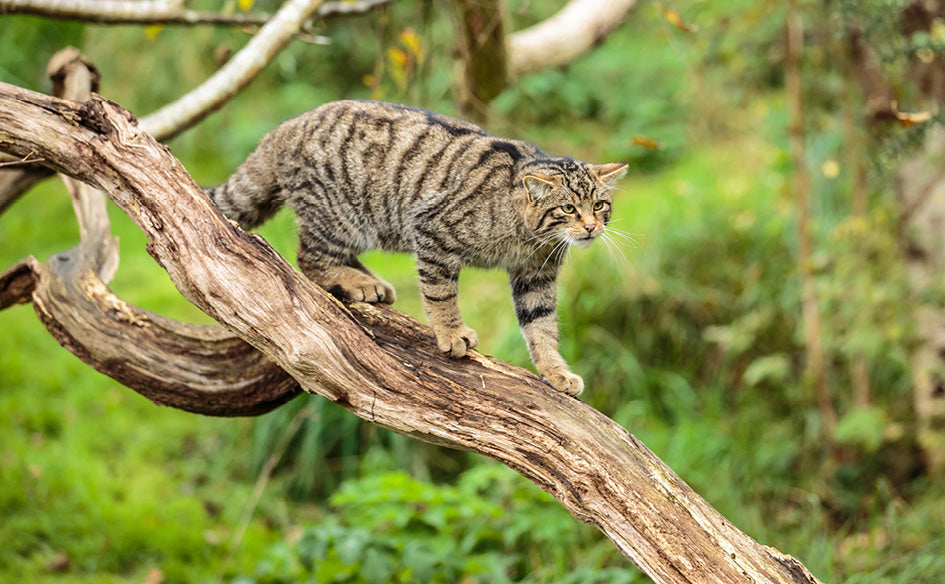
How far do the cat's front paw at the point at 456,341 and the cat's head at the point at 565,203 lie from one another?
432mm

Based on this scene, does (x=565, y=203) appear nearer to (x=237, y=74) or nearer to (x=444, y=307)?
(x=444, y=307)

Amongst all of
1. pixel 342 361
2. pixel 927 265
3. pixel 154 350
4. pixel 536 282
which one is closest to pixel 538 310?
pixel 536 282

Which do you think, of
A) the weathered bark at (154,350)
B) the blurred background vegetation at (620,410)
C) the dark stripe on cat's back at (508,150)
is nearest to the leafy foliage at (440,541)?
the blurred background vegetation at (620,410)

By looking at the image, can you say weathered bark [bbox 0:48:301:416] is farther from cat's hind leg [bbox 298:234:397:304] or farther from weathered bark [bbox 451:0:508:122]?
weathered bark [bbox 451:0:508:122]

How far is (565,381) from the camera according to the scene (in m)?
2.77

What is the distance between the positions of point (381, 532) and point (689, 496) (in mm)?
2105

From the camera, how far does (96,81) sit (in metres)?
3.34

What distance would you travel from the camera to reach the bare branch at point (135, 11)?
3.06m

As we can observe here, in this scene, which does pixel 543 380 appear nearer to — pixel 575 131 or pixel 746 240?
pixel 746 240

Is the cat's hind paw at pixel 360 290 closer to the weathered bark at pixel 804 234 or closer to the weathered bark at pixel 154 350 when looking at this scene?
the weathered bark at pixel 154 350

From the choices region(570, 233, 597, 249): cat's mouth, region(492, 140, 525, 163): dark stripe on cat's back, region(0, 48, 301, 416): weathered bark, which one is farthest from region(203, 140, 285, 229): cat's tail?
region(570, 233, 597, 249): cat's mouth

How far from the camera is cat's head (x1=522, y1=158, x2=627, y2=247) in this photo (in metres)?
2.80

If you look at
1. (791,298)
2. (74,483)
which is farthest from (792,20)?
(74,483)

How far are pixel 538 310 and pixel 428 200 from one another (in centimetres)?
55
